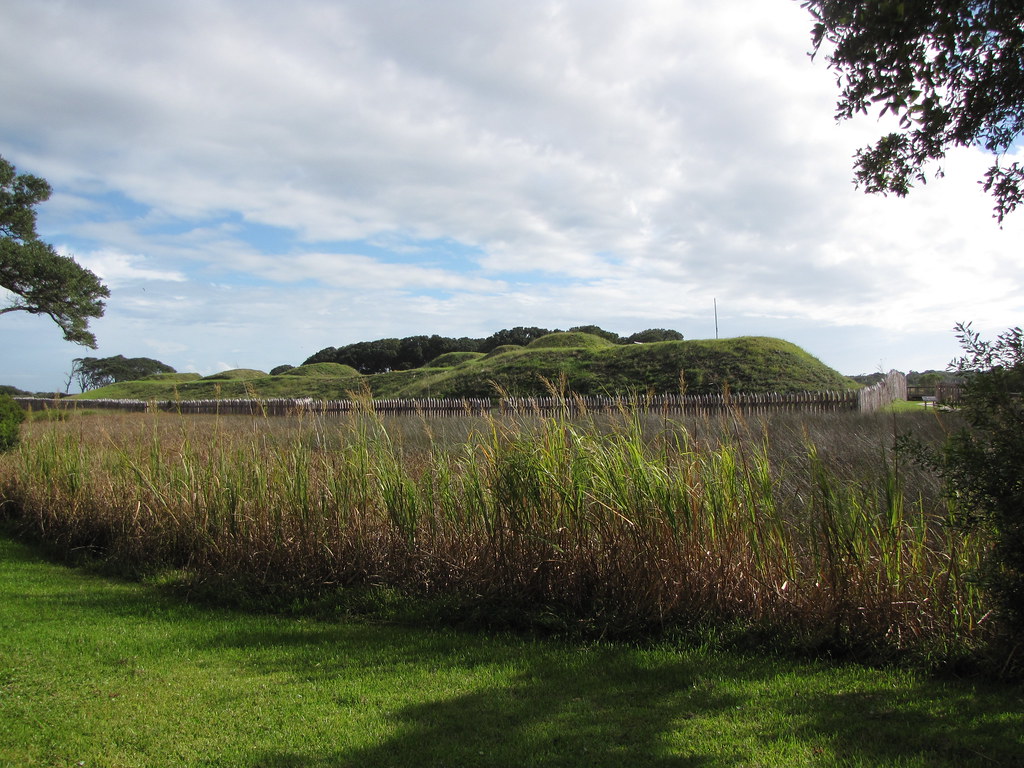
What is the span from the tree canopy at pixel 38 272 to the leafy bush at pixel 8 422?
14983mm

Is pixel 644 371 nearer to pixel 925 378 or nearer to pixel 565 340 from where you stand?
pixel 565 340

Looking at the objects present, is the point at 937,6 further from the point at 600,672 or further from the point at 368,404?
the point at 368,404

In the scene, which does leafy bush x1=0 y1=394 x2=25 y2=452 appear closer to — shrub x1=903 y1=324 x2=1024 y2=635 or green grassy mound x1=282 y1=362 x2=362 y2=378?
shrub x1=903 y1=324 x2=1024 y2=635

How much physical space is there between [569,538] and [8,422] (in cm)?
1370

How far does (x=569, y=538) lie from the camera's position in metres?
5.48

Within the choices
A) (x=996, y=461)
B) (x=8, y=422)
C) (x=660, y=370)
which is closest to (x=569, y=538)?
(x=996, y=461)

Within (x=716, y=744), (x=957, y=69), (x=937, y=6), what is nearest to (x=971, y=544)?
(x=716, y=744)

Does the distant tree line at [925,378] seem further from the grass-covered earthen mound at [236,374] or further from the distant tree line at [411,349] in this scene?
the grass-covered earthen mound at [236,374]

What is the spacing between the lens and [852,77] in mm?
4465

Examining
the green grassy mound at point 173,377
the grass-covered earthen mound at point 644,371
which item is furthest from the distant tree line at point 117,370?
the grass-covered earthen mound at point 644,371

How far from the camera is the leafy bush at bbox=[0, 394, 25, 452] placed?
13.9 metres

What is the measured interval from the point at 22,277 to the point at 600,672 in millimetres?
30626

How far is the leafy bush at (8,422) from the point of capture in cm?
1391

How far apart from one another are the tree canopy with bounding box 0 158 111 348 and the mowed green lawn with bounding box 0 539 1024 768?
88.4 feet
